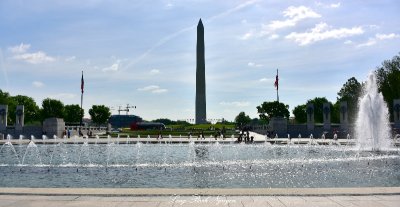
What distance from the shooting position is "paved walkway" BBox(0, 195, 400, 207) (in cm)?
831

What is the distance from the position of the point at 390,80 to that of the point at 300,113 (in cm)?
5497

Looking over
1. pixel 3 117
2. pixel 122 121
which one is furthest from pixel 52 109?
pixel 122 121

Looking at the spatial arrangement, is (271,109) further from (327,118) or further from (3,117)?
(3,117)

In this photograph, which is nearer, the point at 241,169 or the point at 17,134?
the point at 241,169

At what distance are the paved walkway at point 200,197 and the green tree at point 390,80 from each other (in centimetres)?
5819

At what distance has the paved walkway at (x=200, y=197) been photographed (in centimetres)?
838

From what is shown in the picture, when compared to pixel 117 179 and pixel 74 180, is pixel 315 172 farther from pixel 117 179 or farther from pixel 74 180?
pixel 74 180

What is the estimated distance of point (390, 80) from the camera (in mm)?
63688

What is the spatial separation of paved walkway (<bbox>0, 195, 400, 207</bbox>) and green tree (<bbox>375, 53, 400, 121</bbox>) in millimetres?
58639

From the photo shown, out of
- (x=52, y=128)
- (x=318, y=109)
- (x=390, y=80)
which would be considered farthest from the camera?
(x=318, y=109)

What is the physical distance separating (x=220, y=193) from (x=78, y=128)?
180 ft

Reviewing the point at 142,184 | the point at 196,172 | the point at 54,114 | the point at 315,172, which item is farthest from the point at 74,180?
the point at 54,114

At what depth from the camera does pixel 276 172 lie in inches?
591

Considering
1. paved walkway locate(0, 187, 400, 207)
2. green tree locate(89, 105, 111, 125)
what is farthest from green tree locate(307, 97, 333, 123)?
paved walkway locate(0, 187, 400, 207)
